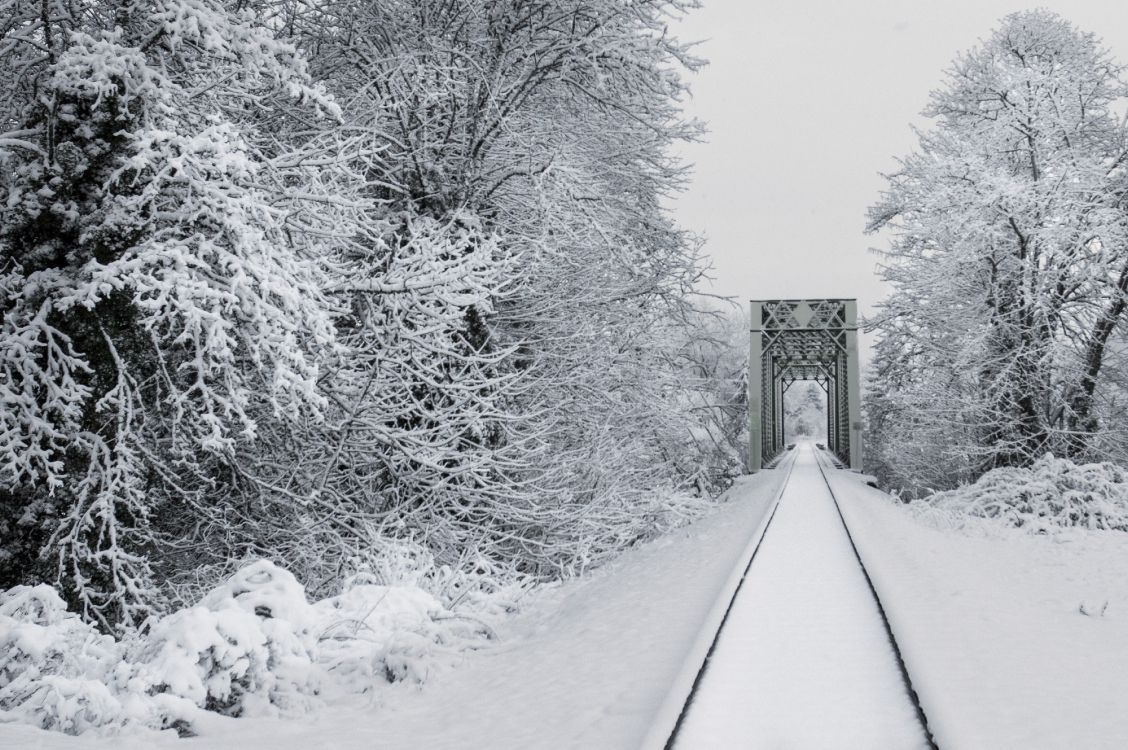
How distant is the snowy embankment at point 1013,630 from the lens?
3.64 meters

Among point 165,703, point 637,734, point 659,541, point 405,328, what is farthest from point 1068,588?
point 165,703

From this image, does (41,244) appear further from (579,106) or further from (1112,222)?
(1112,222)

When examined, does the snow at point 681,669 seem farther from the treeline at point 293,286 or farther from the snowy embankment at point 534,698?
the treeline at point 293,286

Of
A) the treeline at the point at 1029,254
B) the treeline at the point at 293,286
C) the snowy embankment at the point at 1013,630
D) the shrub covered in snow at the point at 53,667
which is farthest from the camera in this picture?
the treeline at the point at 1029,254

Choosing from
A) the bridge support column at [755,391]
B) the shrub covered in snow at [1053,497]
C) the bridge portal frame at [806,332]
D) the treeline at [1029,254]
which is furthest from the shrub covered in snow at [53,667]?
the bridge support column at [755,391]

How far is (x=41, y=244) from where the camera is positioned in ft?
18.1

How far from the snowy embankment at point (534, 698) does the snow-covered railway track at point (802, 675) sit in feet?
0.67

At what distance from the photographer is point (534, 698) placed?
4.14 meters

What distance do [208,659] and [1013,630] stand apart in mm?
5106

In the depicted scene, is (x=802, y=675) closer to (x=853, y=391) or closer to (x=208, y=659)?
(x=208, y=659)

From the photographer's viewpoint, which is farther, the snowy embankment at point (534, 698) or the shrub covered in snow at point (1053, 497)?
the shrub covered in snow at point (1053, 497)

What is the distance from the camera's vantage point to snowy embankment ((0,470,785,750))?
3506 mm

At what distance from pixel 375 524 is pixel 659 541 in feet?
16.6

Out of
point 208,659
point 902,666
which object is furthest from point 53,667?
point 902,666
